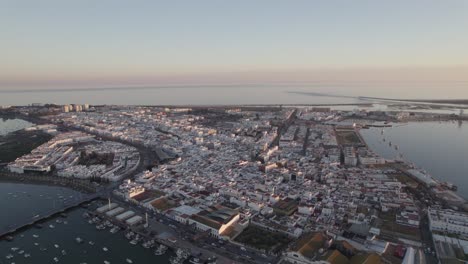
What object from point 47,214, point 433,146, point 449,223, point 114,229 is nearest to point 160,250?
point 114,229

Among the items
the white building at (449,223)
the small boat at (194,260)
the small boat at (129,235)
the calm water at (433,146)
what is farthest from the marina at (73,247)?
the calm water at (433,146)

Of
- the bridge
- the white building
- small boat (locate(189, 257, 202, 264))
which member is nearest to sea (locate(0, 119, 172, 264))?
the bridge

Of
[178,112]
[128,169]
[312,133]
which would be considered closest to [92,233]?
[128,169]

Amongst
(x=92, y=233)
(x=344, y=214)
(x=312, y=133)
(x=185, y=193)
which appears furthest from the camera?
(x=312, y=133)

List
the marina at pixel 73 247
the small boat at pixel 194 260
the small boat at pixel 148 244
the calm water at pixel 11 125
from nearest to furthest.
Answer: the small boat at pixel 194 260 < the marina at pixel 73 247 < the small boat at pixel 148 244 < the calm water at pixel 11 125

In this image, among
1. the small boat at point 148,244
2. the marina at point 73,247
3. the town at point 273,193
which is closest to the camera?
the marina at point 73,247

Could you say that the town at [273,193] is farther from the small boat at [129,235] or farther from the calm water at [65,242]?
the calm water at [65,242]

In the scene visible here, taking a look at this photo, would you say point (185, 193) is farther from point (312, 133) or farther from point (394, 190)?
point (312, 133)
